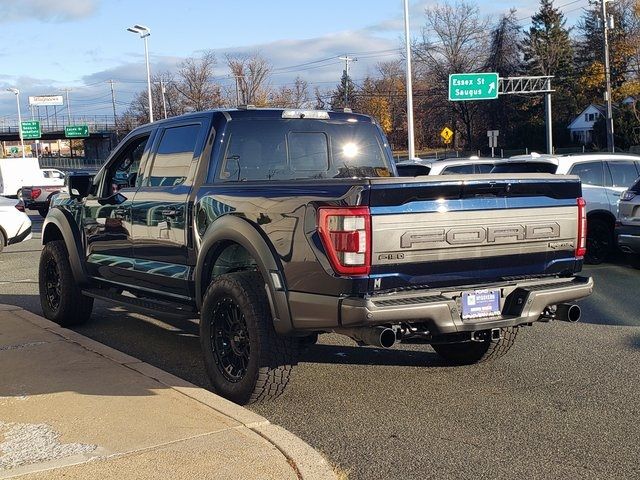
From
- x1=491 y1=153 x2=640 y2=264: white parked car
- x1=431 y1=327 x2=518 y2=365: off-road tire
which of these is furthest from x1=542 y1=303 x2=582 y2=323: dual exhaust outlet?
x1=491 y1=153 x2=640 y2=264: white parked car

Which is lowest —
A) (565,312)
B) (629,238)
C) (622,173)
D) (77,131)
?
Result: (629,238)

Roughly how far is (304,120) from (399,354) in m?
2.25

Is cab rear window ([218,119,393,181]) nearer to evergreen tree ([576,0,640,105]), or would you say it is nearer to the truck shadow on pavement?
the truck shadow on pavement

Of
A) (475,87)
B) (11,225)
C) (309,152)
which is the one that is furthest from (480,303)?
(475,87)

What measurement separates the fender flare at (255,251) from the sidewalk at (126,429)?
68 cm

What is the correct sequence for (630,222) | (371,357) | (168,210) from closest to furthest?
(168,210) → (371,357) → (630,222)

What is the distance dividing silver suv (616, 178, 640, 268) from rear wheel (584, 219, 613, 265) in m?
1.34

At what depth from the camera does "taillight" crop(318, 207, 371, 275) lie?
4.41 meters

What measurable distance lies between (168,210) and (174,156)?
530 mm

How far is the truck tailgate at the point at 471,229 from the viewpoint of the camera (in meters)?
4.52

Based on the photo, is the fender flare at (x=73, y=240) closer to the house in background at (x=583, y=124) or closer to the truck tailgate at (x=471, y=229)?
the truck tailgate at (x=471, y=229)

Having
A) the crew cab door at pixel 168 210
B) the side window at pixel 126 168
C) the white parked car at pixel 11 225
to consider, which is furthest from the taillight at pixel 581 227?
the white parked car at pixel 11 225

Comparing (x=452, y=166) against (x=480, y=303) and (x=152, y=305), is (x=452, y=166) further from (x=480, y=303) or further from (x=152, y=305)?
(x=480, y=303)

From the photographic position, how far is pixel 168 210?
614 cm
